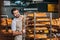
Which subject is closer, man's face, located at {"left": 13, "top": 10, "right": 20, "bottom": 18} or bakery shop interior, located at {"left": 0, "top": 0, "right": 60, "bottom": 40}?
bakery shop interior, located at {"left": 0, "top": 0, "right": 60, "bottom": 40}

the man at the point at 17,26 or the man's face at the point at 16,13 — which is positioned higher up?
the man's face at the point at 16,13

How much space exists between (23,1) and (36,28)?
60cm

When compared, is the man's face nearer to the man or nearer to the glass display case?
the man

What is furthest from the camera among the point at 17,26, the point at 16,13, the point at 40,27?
the point at 16,13

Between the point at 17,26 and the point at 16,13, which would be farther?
the point at 16,13

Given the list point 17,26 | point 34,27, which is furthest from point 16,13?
point 34,27

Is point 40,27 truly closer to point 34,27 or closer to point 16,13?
point 34,27

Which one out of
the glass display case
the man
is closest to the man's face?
the man

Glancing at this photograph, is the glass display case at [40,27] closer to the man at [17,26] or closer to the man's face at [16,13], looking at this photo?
the man at [17,26]

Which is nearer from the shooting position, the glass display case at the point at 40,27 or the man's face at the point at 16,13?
the glass display case at the point at 40,27

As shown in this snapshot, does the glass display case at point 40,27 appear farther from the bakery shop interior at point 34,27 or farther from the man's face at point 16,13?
the man's face at point 16,13

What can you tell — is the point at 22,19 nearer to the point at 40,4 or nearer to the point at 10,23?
the point at 10,23

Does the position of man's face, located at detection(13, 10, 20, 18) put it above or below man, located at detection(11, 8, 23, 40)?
above

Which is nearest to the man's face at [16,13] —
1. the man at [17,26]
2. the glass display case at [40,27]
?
the man at [17,26]
